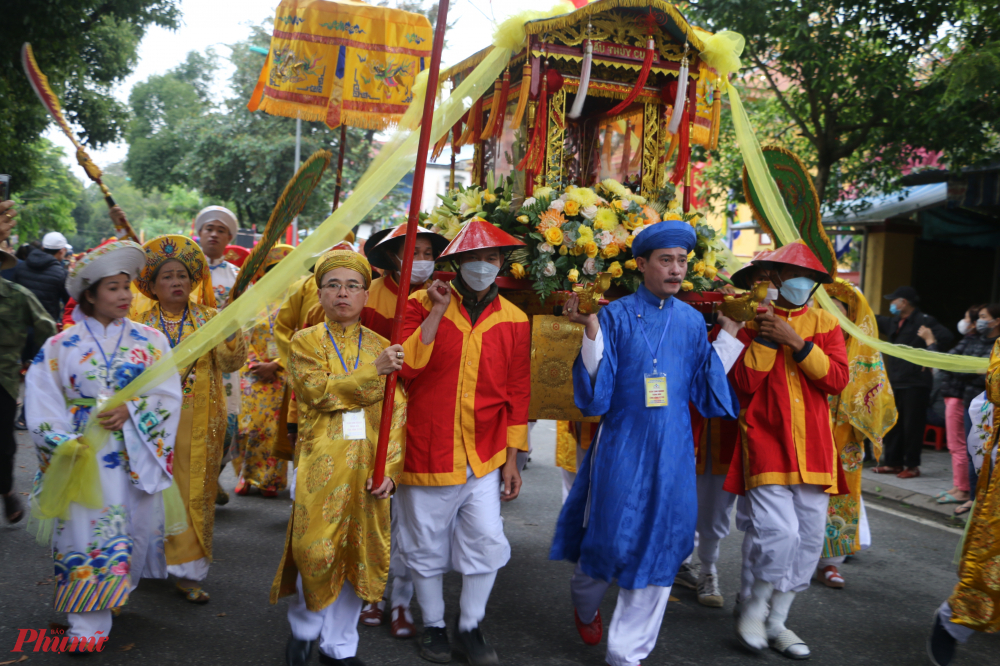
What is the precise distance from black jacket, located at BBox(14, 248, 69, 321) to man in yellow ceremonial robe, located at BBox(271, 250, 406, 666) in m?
6.44

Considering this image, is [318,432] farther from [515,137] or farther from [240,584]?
[515,137]

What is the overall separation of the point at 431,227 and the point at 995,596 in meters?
3.39

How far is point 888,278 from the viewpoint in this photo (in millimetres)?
12273

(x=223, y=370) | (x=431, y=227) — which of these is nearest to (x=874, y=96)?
(x=431, y=227)

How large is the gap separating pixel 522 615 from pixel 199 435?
1.99 meters

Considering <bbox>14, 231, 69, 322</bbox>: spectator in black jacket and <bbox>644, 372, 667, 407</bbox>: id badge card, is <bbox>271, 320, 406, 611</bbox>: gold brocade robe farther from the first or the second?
<bbox>14, 231, 69, 322</bbox>: spectator in black jacket

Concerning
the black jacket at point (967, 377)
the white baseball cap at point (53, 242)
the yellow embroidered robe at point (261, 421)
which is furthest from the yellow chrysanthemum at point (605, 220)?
the white baseball cap at point (53, 242)

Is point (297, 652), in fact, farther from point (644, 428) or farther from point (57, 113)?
point (57, 113)

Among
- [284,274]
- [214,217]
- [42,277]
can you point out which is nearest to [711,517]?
[284,274]

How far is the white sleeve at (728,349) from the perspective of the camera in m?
3.75

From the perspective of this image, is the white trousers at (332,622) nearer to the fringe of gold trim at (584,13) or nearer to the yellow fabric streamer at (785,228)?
the yellow fabric streamer at (785,228)

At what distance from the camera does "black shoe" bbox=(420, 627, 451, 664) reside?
12.0ft

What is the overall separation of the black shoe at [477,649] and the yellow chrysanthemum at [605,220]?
2137 millimetres

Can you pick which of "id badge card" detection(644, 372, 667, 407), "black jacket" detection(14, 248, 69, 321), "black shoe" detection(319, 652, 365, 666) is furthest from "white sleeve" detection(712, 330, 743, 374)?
"black jacket" detection(14, 248, 69, 321)
